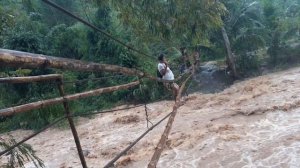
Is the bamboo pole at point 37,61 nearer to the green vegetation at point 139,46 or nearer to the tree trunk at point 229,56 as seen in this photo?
the green vegetation at point 139,46

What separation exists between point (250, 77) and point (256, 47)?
1071 millimetres

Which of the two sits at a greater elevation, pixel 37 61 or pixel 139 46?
pixel 139 46

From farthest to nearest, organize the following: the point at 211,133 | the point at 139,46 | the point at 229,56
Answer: the point at 229,56 < the point at 139,46 < the point at 211,133

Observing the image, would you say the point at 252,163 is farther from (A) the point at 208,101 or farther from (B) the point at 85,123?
(B) the point at 85,123

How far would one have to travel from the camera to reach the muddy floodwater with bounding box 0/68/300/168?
6141 mm

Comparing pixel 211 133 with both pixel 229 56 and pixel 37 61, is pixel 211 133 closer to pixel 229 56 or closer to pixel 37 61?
pixel 229 56

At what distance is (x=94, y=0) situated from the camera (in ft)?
15.0

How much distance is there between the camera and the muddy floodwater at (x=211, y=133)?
6.14m

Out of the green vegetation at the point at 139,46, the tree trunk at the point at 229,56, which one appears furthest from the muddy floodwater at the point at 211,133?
the green vegetation at the point at 139,46

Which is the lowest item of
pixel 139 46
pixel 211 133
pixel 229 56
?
pixel 211 133

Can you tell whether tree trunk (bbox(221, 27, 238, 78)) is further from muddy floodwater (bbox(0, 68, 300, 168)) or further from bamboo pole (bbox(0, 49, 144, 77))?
bamboo pole (bbox(0, 49, 144, 77))

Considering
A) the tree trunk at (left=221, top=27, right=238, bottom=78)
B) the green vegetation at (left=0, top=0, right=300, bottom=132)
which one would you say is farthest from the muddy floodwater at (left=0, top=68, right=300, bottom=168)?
the green vegetation at (left=0, top=0, right=300, bottom=132)

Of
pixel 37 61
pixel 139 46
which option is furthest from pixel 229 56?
pixel 37 61

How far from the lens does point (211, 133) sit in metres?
7.29
